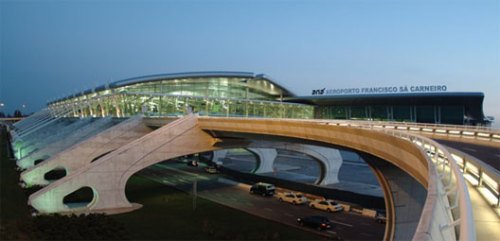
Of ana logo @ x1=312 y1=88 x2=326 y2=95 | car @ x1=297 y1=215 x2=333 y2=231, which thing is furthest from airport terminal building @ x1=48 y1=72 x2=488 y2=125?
car @ x1=297 y1=215 x2=333 y2=231

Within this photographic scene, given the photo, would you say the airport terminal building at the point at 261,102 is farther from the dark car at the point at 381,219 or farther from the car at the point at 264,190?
the dark car at the point at 381,219

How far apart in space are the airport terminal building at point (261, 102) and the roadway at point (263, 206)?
816cm

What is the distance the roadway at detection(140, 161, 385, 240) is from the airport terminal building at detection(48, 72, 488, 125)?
8162mm

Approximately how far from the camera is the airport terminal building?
4062 centimetres

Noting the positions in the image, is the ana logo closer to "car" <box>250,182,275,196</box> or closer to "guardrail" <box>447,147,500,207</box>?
"car" <box>250,182,275,196</box>

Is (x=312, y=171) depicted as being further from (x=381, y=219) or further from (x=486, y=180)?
(x=486, y=180)

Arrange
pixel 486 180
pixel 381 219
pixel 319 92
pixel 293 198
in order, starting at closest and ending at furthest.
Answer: pixel 486 180 → pixel 381 219 → pixel 293 198 → pixel 319 92

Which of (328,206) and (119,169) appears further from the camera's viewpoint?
(328,206)

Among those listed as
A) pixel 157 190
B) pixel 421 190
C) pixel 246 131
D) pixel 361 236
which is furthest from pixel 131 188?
pixel 421 190

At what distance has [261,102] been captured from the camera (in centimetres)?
5647

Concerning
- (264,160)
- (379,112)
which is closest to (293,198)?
(264,160)

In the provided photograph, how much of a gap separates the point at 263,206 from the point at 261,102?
28.2 m

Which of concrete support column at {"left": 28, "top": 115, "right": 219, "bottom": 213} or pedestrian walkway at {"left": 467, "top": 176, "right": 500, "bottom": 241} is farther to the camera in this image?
concrete support column at {"left": 28, "top": 115, "right": 219, "bottom": 213}

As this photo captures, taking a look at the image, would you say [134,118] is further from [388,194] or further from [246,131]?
[388,194]
